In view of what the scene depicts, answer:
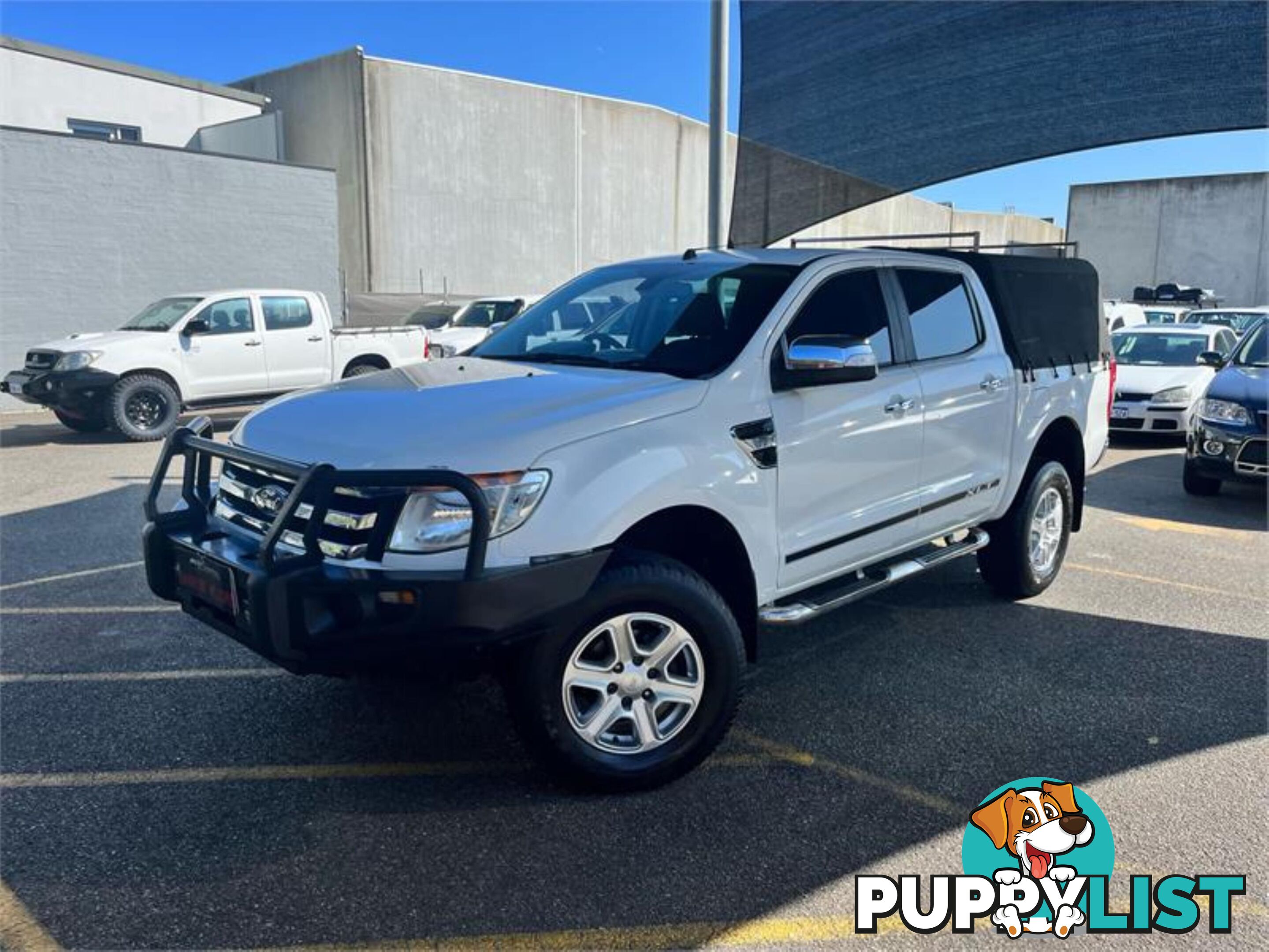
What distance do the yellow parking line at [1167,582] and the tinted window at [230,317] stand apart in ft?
33.2

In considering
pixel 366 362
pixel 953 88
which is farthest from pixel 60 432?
pixel 953 88

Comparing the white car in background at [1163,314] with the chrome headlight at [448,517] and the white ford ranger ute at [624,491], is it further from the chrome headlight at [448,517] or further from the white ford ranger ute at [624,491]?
the chrome headlight at [448,517]

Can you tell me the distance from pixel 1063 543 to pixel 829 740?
2.78m

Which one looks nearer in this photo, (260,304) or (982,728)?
(982,728)

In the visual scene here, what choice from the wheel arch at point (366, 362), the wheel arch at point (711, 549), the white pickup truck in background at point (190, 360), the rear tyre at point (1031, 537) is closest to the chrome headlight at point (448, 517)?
Result: the wheel arch at point (711, 549)

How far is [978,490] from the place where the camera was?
4.97 metres

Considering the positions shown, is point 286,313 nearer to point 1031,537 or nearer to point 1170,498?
point 1031,537

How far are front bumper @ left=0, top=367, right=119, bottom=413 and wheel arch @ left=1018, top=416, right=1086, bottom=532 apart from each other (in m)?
10.1

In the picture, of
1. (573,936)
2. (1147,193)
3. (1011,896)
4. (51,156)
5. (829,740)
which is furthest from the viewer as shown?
(1147,193)

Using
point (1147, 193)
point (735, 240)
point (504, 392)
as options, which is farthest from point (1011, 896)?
point (1147, 193)

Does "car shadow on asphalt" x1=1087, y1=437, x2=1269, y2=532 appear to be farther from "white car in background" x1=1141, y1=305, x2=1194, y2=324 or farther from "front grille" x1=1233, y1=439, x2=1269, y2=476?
"white car in background" x1=1141, y1=305, x2=1194, y2=324

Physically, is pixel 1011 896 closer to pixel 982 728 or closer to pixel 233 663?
pixel 982 728

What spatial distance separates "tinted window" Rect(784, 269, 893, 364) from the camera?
163 inches

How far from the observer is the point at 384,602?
112 inches
